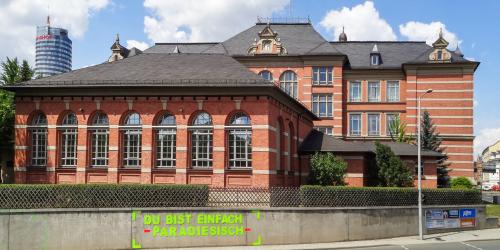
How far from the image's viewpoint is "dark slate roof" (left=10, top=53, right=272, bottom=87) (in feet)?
104

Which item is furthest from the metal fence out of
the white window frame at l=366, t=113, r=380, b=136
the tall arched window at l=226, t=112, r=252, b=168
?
the white window frame at l=366, t=113, r=380, b=136

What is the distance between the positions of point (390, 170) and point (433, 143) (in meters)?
20.0

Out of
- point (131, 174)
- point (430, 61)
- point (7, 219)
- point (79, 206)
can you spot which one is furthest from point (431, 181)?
point (7, 219)

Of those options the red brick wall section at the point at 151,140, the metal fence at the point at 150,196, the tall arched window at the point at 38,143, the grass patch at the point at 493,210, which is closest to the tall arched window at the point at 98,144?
the red brick wall section at the point at 151,140

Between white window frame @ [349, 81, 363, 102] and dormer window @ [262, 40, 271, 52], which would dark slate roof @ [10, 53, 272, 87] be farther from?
white window frame @ [349, 81, 363, 102]

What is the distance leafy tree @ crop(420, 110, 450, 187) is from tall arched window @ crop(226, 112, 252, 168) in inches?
1102

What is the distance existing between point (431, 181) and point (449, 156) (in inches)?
651

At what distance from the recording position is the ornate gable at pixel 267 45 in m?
58.3

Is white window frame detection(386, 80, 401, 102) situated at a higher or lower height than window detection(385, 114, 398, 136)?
higher

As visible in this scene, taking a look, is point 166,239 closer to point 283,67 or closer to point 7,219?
point 7,219

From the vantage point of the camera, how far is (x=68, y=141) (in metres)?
33.2

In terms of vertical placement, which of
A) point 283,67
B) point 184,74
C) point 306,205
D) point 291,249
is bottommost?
point 291,249

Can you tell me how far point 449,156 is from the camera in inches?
2291

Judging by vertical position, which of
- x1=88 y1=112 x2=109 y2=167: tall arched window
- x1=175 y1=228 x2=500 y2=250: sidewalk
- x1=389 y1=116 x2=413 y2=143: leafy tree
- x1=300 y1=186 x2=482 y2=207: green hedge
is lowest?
x1=175 y1=228 x2=500 y2=250: sidewalk
